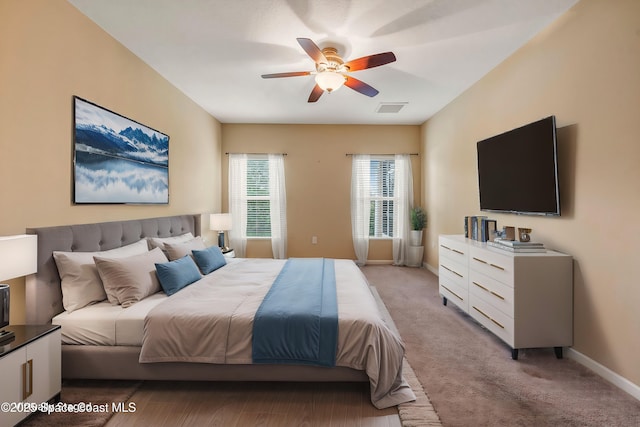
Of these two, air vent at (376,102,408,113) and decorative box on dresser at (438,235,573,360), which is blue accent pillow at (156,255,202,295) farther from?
air vent at (376,102,408,113)

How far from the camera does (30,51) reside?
1.90 metres

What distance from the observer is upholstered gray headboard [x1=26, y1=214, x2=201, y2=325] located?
74.3 inches

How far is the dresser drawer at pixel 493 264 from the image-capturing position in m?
2.31

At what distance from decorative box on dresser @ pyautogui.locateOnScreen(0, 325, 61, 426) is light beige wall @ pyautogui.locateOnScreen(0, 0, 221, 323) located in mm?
447

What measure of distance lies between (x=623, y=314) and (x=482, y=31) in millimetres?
2431

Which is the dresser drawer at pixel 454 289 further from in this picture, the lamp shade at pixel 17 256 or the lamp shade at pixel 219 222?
the lamp shade at pixel 17 256

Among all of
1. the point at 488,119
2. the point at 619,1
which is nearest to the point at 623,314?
the point at 619,1

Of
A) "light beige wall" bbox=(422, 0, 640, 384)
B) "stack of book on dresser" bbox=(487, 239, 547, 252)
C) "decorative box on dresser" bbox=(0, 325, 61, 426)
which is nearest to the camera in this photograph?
"decorative box on dresser" bbox=(0, 325, 61, 426)

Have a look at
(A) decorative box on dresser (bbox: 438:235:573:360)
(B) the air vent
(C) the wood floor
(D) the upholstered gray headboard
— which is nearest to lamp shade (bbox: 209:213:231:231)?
(D) the upholstered gray headboard

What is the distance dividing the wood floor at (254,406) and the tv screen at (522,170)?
6.84 feet

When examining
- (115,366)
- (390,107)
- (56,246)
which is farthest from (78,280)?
(390,107)

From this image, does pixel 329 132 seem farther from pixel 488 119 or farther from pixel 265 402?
pixel 265 402

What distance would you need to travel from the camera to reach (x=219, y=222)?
4.55 m

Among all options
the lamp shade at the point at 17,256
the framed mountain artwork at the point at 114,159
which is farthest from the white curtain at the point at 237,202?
the lamp shade at the point at 17,256
